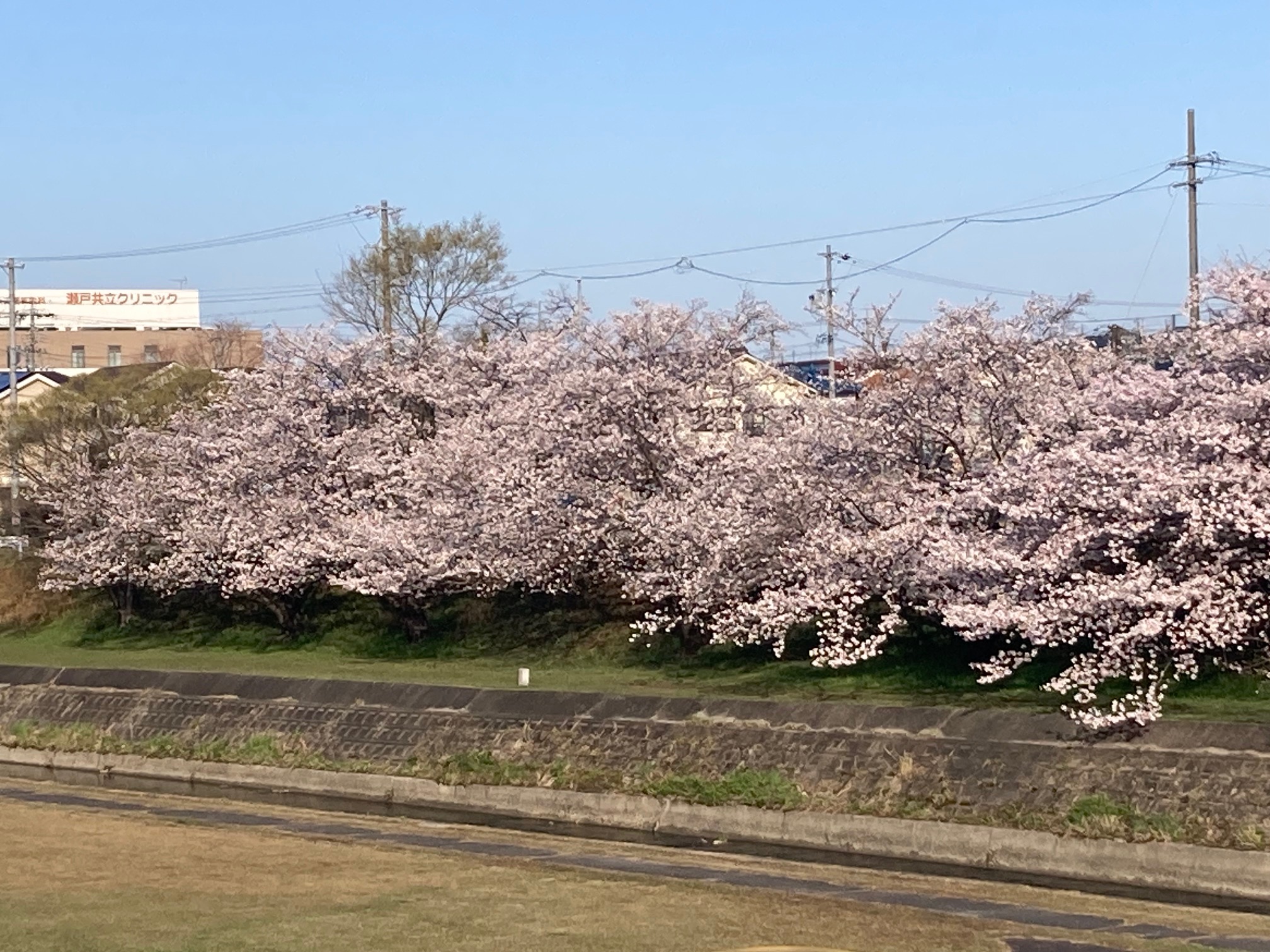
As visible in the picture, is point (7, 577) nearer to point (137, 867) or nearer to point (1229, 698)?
point (137, 867)

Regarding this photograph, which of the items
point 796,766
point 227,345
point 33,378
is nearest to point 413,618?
point 796,766

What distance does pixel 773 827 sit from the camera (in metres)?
21.2

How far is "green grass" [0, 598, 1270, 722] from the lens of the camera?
23547 millimetres

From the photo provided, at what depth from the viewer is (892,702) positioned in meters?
23.2

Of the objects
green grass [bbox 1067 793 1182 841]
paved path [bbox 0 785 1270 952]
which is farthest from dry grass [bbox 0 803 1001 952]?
green grass [bbox 1067 793 1182 841]

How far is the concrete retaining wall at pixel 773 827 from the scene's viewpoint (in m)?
17.5

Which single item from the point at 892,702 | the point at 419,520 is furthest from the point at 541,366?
the point at 892,702

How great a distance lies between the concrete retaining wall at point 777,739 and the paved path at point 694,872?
Answer: 131 inches

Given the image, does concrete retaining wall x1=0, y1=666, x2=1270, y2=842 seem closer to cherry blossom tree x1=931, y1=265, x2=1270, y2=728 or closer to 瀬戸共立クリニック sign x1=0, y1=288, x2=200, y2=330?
cherry blossom tree x1=931, y1=265, x2=1270, y2=728

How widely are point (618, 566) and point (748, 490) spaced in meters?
4.82

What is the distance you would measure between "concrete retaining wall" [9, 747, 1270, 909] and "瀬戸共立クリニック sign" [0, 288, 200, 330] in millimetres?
87437

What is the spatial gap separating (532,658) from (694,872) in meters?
15.7

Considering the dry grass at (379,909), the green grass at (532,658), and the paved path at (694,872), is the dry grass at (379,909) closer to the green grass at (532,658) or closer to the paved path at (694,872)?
the paved path at (694,872)

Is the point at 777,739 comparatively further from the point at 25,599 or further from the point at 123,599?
the point at 25,599
